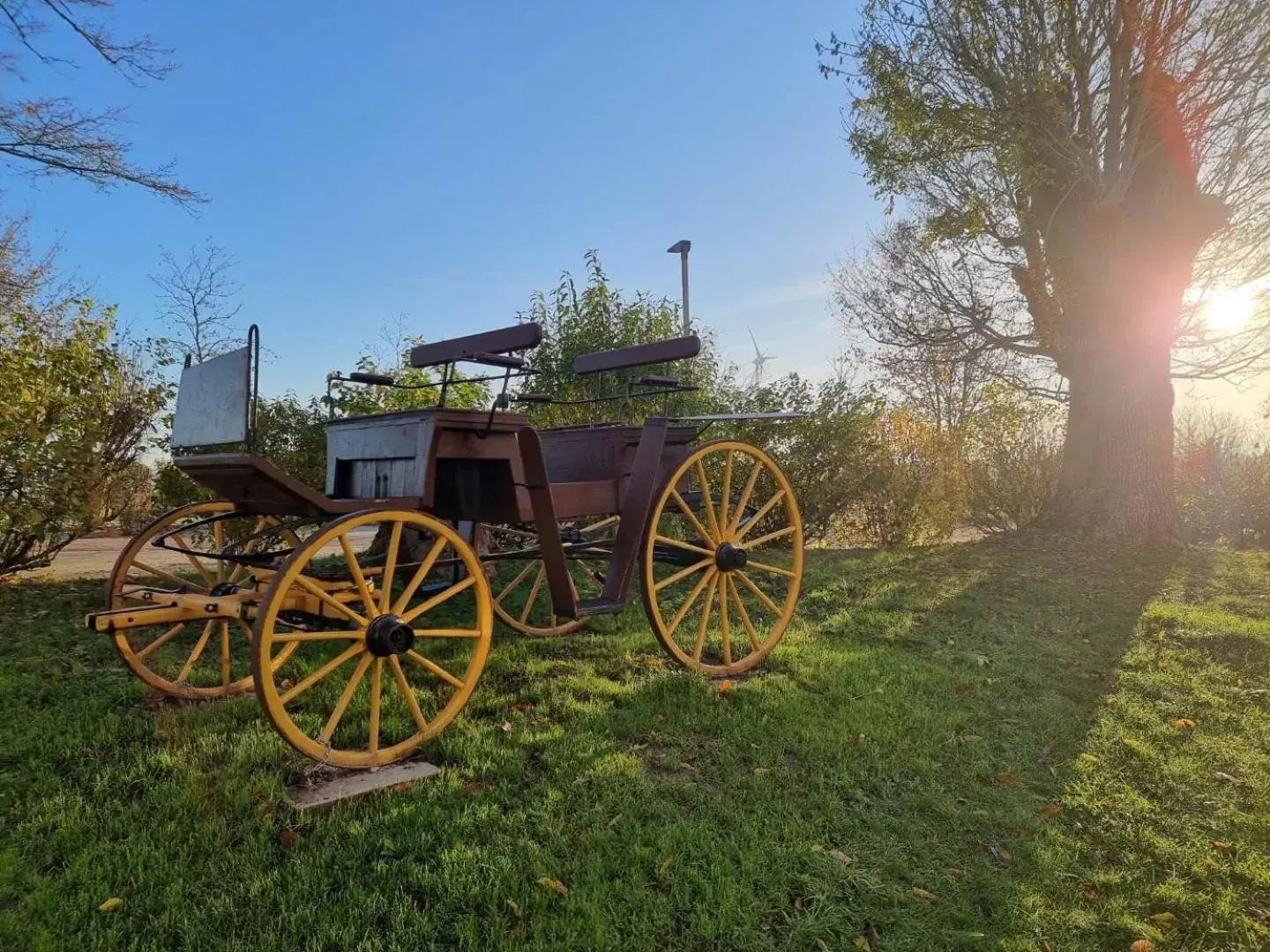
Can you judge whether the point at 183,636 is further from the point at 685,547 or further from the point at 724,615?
the point at 724,615

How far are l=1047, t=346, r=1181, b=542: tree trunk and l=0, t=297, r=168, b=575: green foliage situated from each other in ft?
31.0

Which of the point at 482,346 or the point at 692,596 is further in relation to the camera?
the point at 692,596

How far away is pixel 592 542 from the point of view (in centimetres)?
402

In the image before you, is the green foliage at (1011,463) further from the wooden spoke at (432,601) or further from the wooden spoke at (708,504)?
the wooden spoke at (432,601)

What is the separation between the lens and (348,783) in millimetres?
2529

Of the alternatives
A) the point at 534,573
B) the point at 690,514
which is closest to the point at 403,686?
the point at 690,514

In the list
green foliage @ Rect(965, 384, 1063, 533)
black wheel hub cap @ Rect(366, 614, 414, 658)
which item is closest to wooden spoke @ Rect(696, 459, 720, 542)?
black wheel hub cap @ Rect(366, 614, 414, 658)

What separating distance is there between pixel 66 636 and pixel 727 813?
163 inches

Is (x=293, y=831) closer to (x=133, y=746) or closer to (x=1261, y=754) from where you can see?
(x=133, y=746)

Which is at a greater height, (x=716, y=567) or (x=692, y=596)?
(x=716, y=567)

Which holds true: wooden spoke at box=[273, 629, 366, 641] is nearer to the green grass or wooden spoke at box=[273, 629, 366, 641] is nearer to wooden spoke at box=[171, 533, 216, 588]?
the green grass

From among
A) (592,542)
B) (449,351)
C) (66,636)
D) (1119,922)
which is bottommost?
(1119,922)

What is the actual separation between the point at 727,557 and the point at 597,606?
2.74ft

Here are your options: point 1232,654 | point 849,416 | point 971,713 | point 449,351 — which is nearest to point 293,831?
point 449,351
